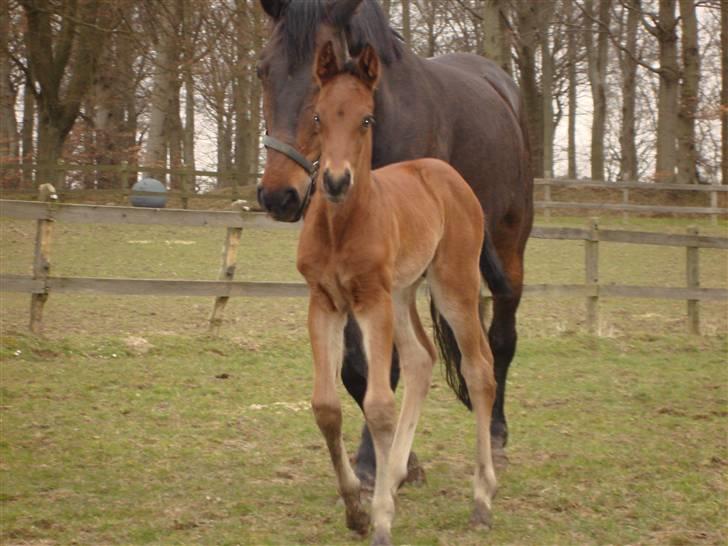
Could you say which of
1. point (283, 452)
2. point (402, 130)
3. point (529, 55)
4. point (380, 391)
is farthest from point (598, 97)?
point (380, 391)

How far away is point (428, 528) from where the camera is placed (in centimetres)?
424

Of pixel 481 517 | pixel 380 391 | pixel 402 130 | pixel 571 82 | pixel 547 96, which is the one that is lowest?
pixel 481 517

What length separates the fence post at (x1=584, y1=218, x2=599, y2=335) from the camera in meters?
11.0

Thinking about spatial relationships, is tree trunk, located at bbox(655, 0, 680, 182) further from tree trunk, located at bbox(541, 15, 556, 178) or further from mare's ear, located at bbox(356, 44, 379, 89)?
mare's ear, located at bbox(356, 44, 379, 89)

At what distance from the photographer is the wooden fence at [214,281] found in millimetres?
9055

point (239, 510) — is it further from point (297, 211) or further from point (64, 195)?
point (64, 195)

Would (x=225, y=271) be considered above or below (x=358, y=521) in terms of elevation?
above

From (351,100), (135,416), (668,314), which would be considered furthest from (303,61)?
(668,314)

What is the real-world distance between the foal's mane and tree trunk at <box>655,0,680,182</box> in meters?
21.1

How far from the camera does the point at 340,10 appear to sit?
4.68 m

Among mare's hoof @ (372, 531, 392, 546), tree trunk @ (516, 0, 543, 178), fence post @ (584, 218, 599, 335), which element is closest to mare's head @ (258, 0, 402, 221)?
mare's hoof @ (372, 531, 392, 546)

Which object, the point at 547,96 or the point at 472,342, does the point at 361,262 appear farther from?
the point at 547,96

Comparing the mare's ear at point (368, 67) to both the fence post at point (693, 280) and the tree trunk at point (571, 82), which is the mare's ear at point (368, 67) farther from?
the tree trunk at point (571, 82)

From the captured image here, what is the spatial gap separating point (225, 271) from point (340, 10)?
5.50 meters
